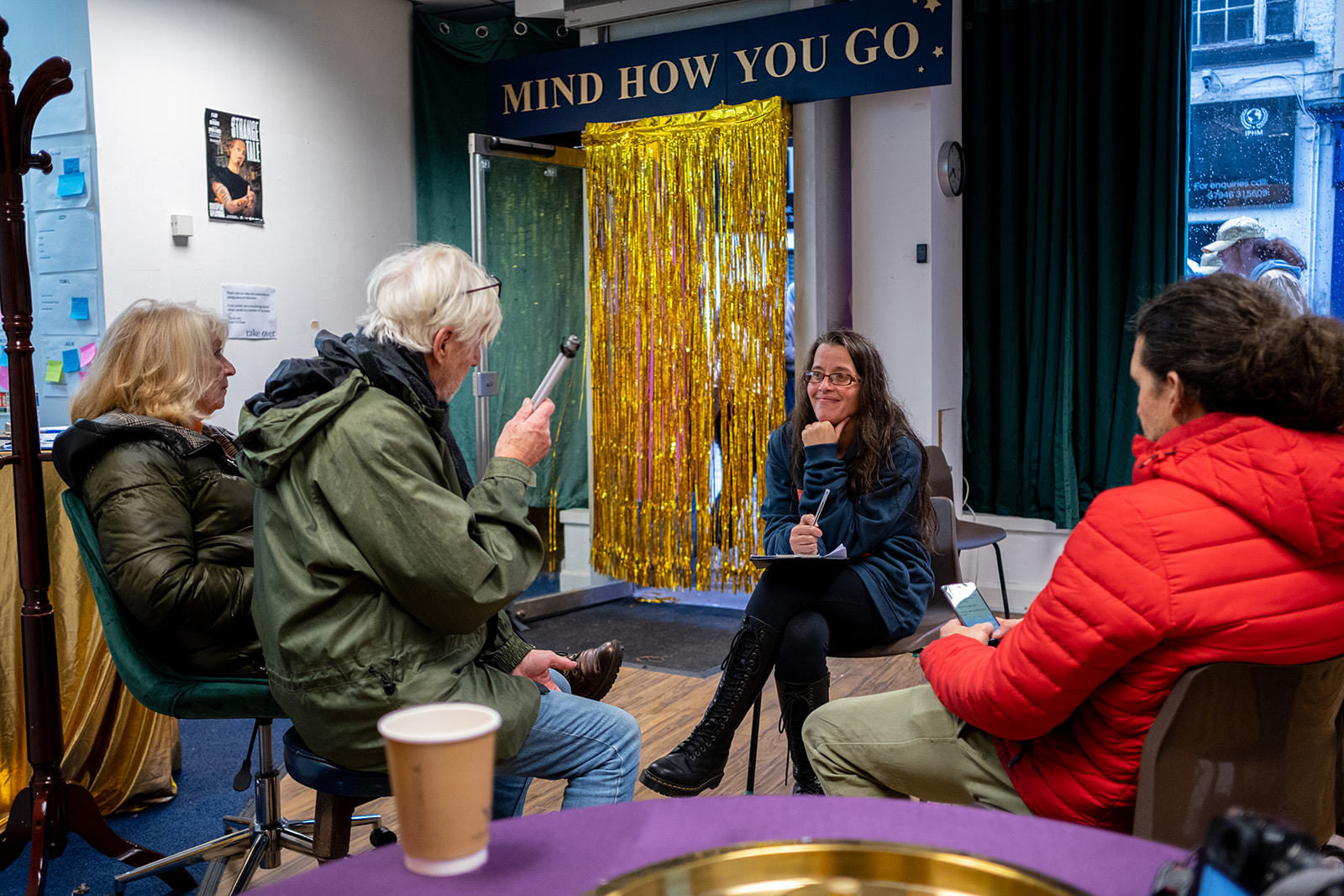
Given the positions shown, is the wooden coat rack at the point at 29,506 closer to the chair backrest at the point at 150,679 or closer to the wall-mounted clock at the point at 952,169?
the chair backrest at the point at 150,679

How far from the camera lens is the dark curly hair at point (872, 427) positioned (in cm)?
259

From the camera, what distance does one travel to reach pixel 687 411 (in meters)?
4.49

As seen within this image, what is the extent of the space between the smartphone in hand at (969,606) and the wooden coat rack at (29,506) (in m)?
1.74

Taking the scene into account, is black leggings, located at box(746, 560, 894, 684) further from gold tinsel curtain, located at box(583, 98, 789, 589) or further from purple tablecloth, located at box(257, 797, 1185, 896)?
gold tinsel curtain, located at box(583, 98, 789, 589)

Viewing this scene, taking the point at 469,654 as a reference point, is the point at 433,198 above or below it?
above

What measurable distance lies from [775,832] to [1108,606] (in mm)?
624

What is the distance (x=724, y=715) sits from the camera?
2523mm

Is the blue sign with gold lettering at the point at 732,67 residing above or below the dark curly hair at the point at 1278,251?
above

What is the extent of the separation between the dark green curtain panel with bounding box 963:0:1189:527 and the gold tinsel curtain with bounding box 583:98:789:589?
959 millimetres

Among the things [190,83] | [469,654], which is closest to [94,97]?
[190,83]

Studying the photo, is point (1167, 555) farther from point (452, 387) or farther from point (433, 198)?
point (433, 198)

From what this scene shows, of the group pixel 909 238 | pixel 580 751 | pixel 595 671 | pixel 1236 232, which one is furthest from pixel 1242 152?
pixel 580 751

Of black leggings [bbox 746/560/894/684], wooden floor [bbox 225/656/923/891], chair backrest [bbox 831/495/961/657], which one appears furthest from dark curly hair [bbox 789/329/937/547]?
wooden floor [bbox 225/656/923/891]

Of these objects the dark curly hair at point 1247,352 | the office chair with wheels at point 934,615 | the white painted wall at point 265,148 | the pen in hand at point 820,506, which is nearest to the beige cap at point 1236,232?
the office chair with wheels at point 934,615
